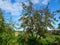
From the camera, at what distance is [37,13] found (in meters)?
23.0

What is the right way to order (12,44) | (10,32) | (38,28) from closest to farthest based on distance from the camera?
(38,28) → (10,32) → (12,44)

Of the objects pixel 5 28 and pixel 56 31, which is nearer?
pixel 5 28

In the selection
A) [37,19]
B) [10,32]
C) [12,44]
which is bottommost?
[12,44]

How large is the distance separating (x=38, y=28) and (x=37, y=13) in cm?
178

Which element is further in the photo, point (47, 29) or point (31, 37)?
point (31, 37)

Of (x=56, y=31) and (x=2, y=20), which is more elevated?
(x=2, y=20)

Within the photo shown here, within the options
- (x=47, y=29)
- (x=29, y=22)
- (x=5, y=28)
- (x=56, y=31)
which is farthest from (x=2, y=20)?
(x=56, y=31)

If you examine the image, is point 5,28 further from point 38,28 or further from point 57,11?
point 57,11

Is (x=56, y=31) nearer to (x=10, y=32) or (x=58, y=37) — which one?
(x=58, y=37)

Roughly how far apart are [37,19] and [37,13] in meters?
0.76

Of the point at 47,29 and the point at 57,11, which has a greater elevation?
the point at 57,11

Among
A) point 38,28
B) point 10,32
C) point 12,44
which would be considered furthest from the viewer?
point 12,44

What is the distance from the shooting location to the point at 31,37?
25422mm

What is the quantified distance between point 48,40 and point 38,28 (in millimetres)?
3223
